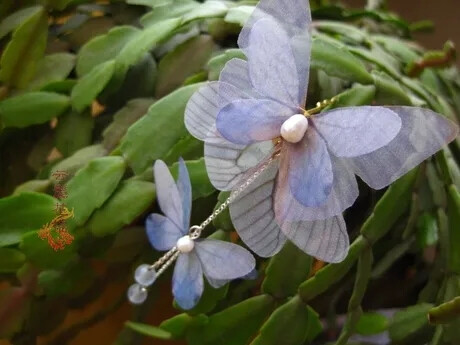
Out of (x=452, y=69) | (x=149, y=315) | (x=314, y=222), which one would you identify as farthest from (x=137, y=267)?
(x=452, y=69)

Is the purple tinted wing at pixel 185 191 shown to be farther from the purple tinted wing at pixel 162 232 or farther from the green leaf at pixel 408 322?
the green leaf at pixel 408 322

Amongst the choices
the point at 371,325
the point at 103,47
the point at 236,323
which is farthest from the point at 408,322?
the point at 103,47

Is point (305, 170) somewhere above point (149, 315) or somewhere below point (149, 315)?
above

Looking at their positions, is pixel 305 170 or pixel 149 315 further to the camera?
pixel 149 315

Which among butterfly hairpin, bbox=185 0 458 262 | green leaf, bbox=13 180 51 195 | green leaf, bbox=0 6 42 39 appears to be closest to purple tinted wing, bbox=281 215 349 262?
butterfly hairpin, bbox=185 0 458 262

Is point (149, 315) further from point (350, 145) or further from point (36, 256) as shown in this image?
point (350, 145)

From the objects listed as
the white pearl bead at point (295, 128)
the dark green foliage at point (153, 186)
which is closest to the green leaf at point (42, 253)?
the dark green foliage at point (153, 186)

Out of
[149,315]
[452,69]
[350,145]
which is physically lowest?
[149,315]
